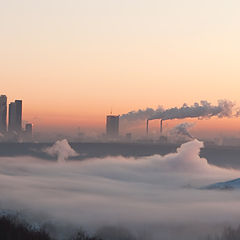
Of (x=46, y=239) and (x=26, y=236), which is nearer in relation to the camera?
(x=26, y=236)

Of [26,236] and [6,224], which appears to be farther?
[6,224]
